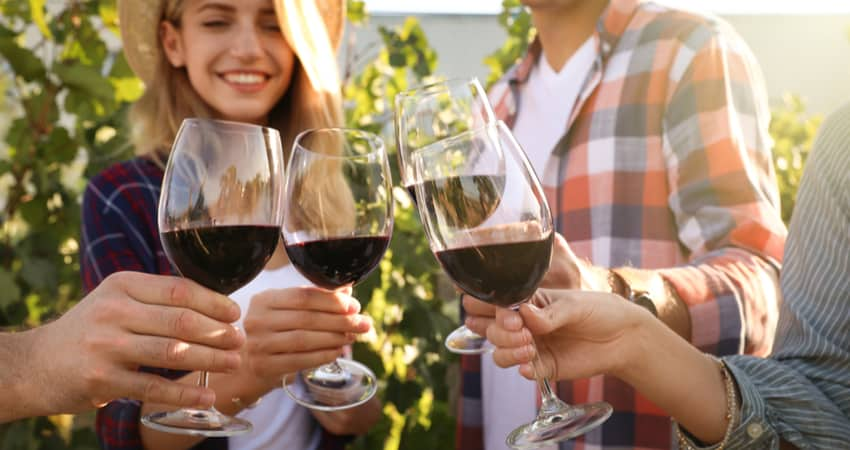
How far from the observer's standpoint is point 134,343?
1321 millimetres

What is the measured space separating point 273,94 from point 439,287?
1.37 metres

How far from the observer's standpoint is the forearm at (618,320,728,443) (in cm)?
156

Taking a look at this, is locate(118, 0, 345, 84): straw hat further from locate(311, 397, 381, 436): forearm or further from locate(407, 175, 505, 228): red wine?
locate(407, 175, 505, 228): red wine

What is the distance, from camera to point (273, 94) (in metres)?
2.61

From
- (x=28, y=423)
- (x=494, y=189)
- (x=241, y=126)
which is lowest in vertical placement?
(x=28, y=423)

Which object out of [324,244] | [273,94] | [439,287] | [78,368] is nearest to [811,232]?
[324,244]

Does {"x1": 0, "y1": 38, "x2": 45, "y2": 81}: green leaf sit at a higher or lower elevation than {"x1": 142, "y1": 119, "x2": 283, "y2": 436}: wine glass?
higher

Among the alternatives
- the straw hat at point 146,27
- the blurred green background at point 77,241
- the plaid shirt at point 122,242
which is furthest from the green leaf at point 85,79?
the plaid shirt at point 122,242

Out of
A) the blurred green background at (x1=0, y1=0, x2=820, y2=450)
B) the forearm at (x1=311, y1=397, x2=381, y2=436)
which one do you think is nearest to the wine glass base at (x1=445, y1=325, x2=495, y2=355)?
the forearm at (x1=311, y1=397, x2=381, y2=436)

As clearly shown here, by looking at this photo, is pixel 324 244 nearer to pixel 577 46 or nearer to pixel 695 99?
pixel 695 99

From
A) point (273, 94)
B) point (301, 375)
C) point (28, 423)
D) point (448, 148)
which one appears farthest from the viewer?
point (28, 423)

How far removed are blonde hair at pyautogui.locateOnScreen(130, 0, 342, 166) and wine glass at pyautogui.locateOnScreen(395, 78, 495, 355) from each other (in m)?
0.86

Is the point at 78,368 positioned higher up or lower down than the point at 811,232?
lower down

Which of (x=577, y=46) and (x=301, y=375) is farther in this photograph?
(x=577, y=46)
